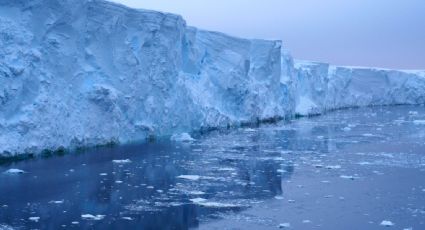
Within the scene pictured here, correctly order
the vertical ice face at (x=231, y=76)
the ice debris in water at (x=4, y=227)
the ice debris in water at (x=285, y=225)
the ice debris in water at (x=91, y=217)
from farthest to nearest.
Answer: the vertical ice face at (x=231, y=76) → the ice debris in water at (x=91, y=217) → the ice debris in water at (x=285, y=225) → the ice debris in water at (x=4, y=227)

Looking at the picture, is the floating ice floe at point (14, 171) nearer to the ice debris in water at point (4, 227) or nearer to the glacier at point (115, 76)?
the glacier at point (115, 76)

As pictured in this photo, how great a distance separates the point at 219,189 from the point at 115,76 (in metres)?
6.86

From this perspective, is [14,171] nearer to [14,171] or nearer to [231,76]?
[14,171]

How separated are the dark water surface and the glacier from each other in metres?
0.89

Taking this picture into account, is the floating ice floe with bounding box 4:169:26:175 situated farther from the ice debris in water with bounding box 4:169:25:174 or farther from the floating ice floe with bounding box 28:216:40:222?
the floating ice floe with bounding box 28:216:40:222

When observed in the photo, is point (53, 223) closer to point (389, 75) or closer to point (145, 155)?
point (145, 155)

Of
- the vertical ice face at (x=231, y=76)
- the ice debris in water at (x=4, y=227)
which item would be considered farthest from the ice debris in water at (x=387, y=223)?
the vertical ice face at (x=231, y=76)

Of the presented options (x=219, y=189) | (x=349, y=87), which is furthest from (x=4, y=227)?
(x=349, y=87)

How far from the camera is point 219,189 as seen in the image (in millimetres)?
7902

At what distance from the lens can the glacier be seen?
35.2ft

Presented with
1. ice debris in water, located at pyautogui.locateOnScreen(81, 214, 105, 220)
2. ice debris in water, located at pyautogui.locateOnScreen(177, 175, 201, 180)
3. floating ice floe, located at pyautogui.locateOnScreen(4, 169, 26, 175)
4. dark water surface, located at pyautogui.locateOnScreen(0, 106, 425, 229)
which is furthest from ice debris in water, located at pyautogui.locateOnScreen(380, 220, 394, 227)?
floating ice floe, located at pyautogui.locateOnScreen(4, 169, 26, 175)

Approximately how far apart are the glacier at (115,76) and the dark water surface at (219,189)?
2.92 feet

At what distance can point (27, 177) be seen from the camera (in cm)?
860

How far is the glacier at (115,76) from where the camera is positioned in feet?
35.2
